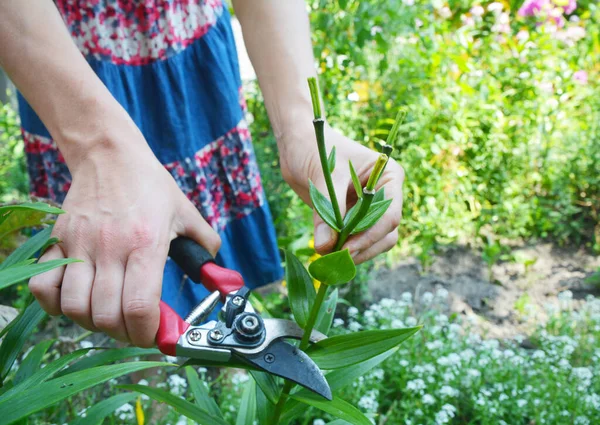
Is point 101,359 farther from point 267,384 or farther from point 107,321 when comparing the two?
point 267,384

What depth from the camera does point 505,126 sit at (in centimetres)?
270

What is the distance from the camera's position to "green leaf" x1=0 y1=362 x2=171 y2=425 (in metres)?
0.54

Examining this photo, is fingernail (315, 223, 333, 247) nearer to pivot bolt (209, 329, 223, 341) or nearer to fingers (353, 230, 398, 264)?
fingers (353, 230, 398, 264)

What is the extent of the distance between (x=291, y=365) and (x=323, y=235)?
0.55ft

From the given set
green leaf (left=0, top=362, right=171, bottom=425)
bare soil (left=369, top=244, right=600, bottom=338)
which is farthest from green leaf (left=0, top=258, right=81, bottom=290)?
bare soil (left=369, top=244, right=600, bottom=338)

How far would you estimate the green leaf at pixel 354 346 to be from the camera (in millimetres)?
650

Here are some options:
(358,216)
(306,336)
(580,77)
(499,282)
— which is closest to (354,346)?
(306,336)

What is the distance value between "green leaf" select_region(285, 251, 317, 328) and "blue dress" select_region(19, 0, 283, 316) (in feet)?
2.04

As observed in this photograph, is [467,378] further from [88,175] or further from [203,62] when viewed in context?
[88,175]

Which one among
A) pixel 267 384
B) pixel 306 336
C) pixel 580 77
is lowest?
pixel 580 77

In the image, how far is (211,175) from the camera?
55.0 inches

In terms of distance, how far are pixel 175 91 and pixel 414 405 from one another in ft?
3.19

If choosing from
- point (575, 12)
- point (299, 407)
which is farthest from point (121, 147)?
point (575, 12)

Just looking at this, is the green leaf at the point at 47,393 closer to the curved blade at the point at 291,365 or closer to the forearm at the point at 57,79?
the curved blade at the point at 291,365
